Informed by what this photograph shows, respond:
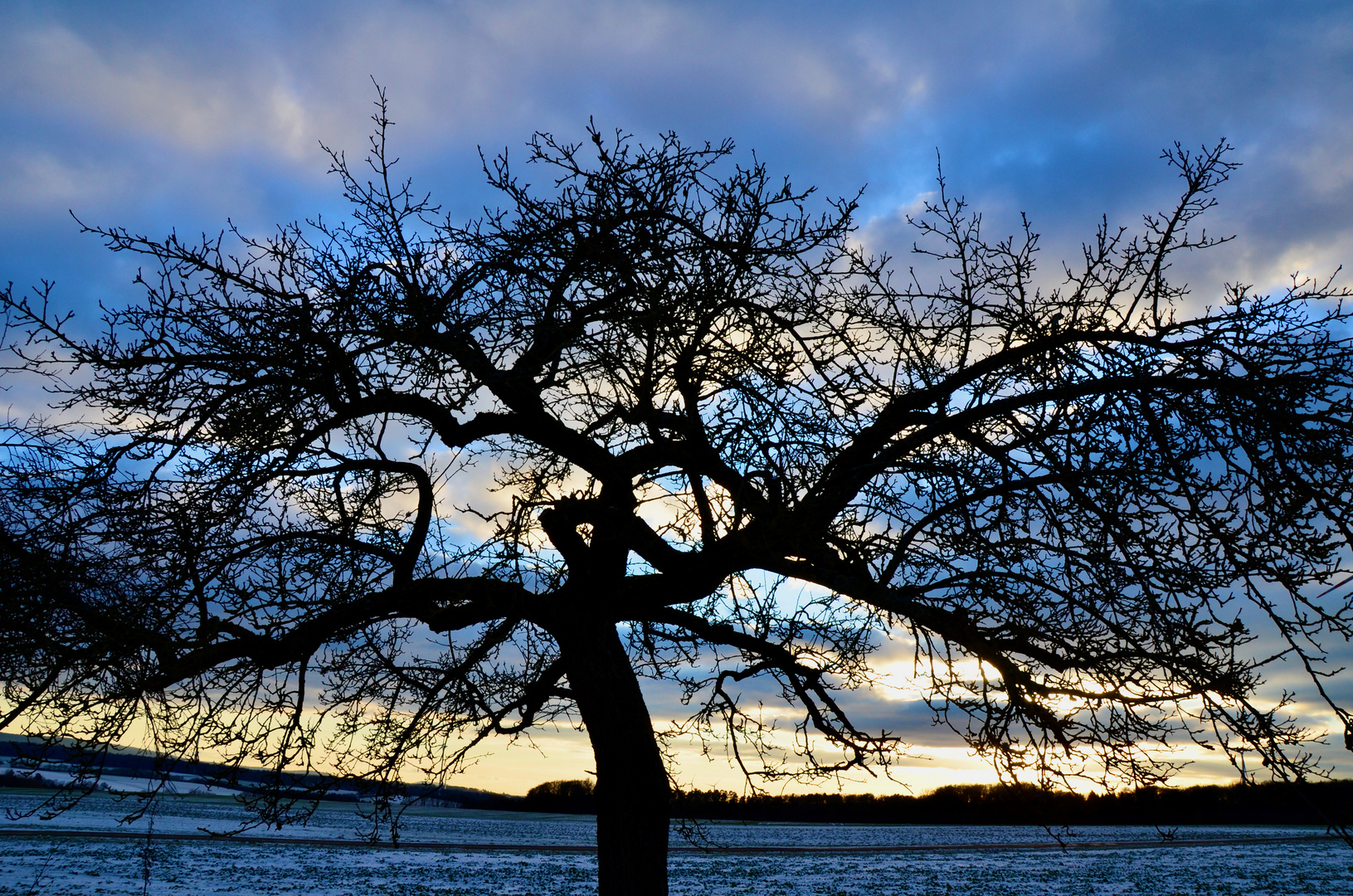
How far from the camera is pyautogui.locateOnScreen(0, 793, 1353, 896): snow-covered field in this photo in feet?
82.8

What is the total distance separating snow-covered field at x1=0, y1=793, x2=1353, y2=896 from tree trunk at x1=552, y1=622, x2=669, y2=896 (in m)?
11.6

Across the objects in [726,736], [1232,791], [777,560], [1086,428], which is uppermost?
[1086,428]

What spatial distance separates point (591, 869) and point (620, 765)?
2910cm

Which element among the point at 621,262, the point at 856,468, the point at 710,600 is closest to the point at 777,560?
the point at 856,468

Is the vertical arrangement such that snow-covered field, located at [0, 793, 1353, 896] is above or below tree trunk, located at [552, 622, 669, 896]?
below

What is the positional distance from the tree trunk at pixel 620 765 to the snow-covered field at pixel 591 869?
38.1 feet

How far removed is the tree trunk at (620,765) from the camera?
22.9ft

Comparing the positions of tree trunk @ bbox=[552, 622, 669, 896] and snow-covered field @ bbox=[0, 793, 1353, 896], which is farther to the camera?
snow-covered field @ bbox=[0, 793, 1353, 896]

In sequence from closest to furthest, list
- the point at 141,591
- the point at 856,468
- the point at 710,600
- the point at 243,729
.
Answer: the point at 856,468 → the point at 141,591 → the point at 243,729 → the point at 710,600

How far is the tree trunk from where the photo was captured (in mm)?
6969

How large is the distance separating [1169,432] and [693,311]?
3.25 meters

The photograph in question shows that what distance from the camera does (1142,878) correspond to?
30484 millimetres

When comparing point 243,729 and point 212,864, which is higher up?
point 243,729

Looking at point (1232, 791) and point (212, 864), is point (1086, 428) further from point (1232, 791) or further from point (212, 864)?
point (212, 864)
